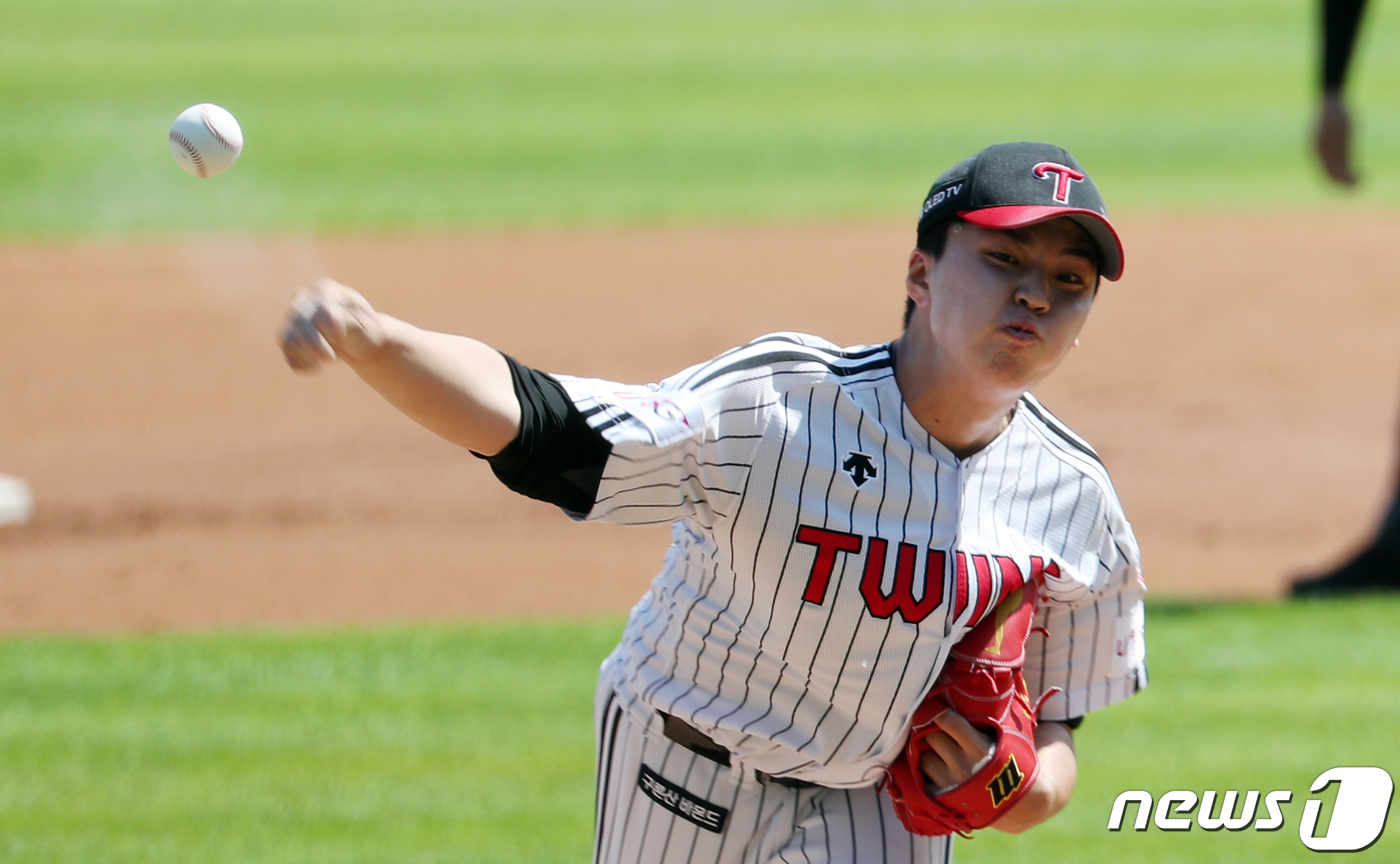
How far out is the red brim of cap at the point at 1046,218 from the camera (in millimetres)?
2422

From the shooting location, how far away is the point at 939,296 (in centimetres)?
252

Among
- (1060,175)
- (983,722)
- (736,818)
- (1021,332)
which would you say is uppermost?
(1060,175)

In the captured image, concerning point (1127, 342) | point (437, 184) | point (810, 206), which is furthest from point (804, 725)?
point (437, 184)

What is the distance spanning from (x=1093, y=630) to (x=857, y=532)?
567 millimetres

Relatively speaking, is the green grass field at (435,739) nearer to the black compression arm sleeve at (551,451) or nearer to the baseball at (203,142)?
the baseball at (203,142)

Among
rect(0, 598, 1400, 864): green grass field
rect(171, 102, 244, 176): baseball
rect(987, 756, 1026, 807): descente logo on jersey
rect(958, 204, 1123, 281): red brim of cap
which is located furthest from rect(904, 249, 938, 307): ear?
rect(0, 598, 1400, 864): green grass field

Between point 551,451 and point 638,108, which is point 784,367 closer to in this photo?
point 551,451

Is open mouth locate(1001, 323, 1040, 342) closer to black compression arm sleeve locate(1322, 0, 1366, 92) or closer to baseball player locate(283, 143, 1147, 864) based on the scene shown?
baseball player locate(283, 143, 1147, 864)

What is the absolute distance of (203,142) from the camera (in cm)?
288

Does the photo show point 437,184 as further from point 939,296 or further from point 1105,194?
point 939,296

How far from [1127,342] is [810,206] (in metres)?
5.00

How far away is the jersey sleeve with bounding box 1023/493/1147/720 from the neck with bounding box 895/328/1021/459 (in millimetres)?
278

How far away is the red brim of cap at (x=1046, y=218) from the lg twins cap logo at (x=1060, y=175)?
1.2 inches

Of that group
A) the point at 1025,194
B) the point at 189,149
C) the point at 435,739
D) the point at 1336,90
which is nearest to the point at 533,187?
the point at 1336,90
